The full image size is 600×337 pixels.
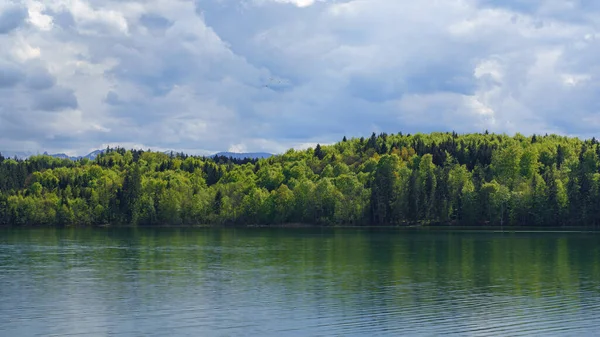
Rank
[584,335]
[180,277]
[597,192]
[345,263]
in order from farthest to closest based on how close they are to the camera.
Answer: [597,192] < [345,263] < [180,277] < [584,335]

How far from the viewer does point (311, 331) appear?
40.4 meters

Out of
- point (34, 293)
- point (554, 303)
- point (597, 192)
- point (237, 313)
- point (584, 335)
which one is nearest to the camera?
point (584, 335)

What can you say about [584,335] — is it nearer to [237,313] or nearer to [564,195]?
[237,313]

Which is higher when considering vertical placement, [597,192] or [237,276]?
[597,192]

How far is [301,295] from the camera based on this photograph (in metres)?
54.0

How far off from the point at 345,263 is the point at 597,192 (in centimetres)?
12766

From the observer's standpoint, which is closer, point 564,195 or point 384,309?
point 384,309

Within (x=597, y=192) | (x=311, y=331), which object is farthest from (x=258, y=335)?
(x=597, y=192)

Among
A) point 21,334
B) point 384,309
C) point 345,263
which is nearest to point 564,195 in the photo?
point 345,263

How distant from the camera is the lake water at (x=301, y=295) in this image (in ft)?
137

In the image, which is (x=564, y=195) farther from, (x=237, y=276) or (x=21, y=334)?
(x=21, y=334)

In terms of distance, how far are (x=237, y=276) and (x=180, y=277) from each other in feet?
17.3

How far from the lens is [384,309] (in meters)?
47.3

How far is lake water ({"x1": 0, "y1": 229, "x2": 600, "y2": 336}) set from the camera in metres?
41.8
